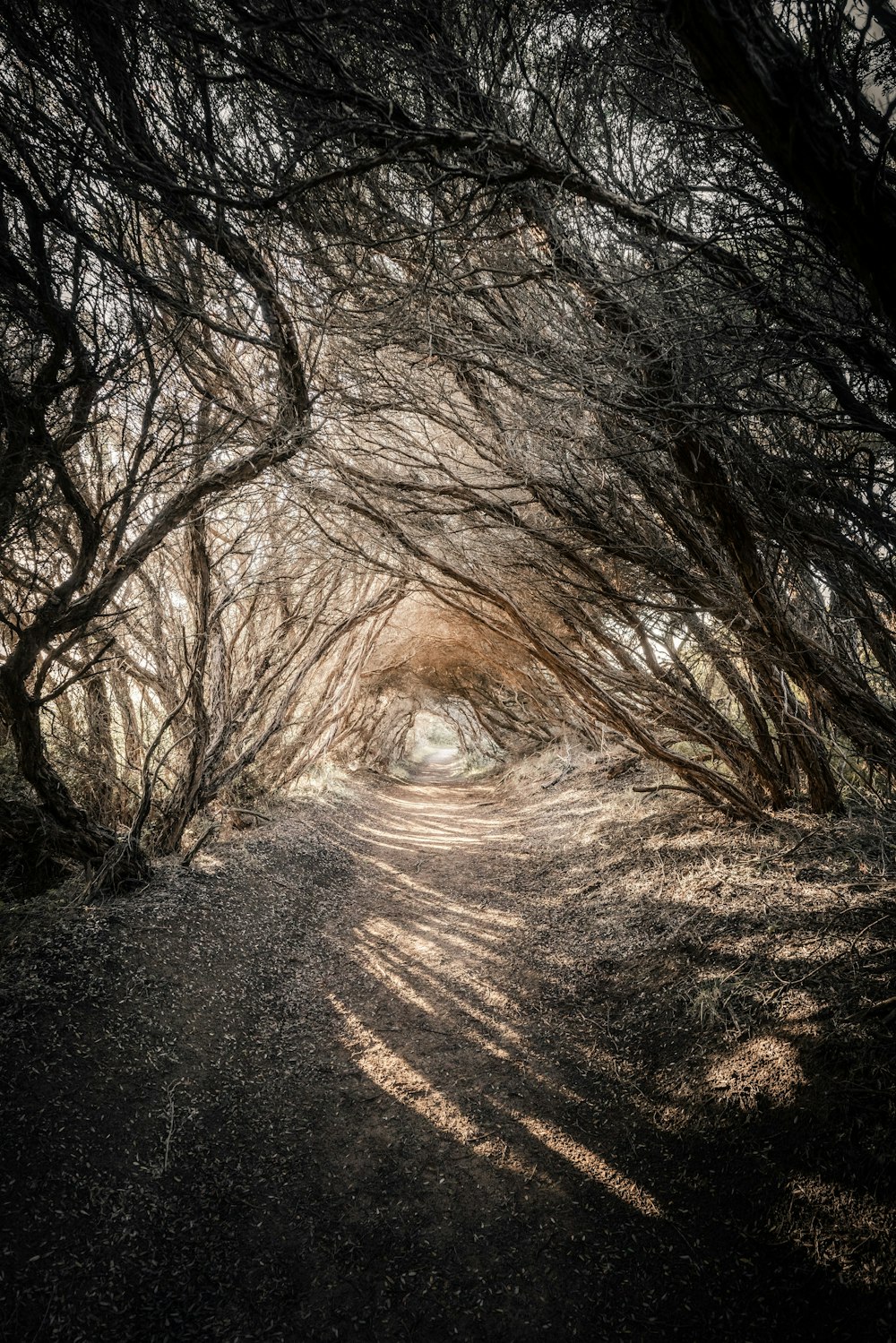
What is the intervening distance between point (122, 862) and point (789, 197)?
5.39 metres

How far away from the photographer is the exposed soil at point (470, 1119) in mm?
1728

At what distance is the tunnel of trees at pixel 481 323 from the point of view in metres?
1.82

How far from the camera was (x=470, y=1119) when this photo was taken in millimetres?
2557

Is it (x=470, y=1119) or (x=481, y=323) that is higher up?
(x=481, y=323)

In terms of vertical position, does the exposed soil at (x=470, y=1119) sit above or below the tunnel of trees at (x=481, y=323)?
below

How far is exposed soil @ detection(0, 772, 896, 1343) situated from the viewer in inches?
68.0

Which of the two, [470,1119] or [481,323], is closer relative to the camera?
[470,1119]

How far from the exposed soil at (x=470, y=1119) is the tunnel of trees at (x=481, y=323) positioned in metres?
1.03

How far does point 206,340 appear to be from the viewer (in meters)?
3.34

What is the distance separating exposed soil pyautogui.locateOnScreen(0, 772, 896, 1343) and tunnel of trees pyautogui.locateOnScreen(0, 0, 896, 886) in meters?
1.03

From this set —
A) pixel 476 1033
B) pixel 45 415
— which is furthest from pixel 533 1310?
pixel 45 415

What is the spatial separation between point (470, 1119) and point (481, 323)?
13.0 feet

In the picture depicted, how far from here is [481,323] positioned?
286 centimetres

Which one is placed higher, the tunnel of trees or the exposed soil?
the tunnel of trees
